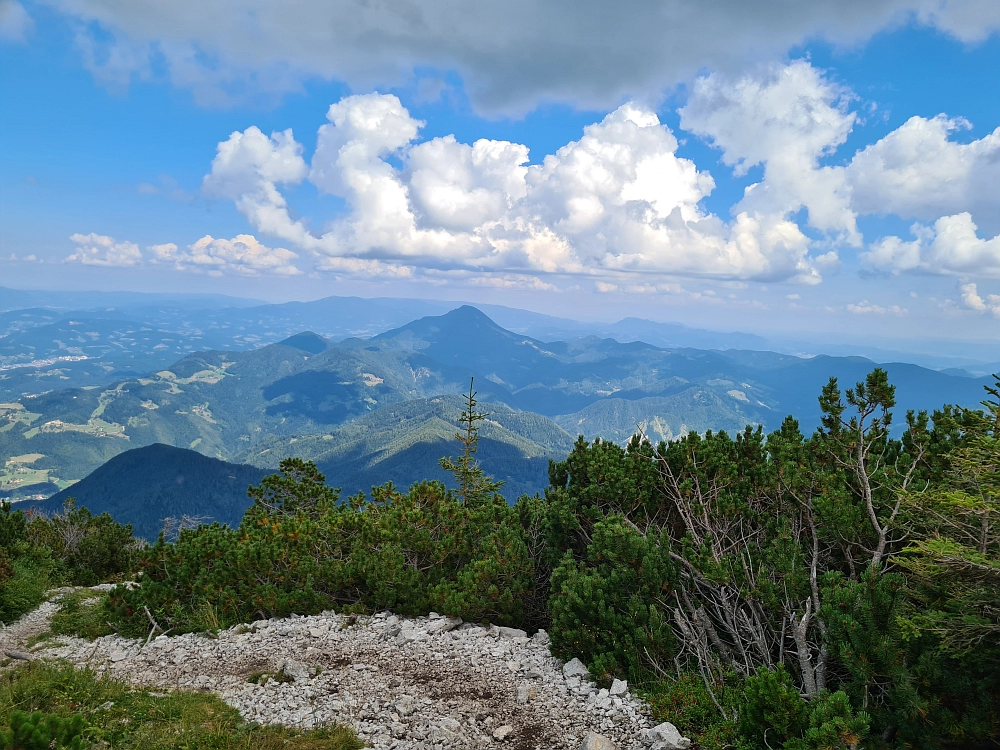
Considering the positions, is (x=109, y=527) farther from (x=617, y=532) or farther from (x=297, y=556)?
(x=617, y=532)

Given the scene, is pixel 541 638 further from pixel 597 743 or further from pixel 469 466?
pixel 469 466

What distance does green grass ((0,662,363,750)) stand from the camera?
724cm

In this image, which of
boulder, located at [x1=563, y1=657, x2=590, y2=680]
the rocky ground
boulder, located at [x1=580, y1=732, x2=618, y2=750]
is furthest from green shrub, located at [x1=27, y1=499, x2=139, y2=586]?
boulder, located at [x1=580, y1=732, x2=618, y2=750]

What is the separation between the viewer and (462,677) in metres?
9.45

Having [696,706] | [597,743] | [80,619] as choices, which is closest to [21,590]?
[80,619]

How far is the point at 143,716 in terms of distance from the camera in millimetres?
7953

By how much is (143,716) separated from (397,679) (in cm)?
408

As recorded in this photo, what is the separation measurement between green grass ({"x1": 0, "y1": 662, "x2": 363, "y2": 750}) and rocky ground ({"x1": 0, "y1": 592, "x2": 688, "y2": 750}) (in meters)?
0.41

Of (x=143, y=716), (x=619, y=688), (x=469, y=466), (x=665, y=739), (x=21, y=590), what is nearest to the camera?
(x=665, y=739)

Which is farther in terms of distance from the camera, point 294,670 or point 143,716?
point 294,670

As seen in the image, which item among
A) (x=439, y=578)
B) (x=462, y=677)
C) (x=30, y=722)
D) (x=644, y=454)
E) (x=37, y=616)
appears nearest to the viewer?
(x=30, y=722)

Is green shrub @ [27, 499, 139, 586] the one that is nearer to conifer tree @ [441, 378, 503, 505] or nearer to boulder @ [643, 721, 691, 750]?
conifer tree @ [441, 378, 503, 505]

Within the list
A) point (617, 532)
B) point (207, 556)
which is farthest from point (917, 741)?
point (207, 556)

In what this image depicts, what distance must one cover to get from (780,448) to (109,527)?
29.0m
